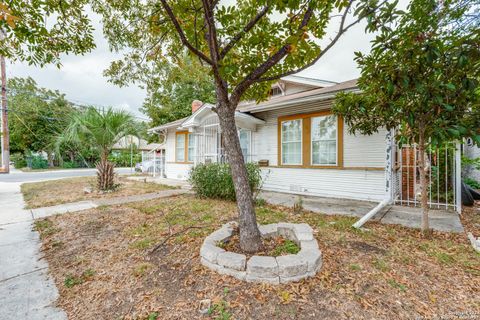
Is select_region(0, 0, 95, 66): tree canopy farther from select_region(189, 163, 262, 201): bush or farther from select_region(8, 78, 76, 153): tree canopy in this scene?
select_region(8, 78, 76, 153): tree canopy

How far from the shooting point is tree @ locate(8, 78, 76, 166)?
880 inches

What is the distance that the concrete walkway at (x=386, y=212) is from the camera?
3992 mm

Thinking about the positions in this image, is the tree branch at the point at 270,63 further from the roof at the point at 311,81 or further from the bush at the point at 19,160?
the bush at the point at 19,160

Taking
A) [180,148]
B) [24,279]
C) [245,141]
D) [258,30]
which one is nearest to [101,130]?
[180,148]

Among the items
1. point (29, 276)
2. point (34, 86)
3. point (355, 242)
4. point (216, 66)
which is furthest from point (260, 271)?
point (34, 86)

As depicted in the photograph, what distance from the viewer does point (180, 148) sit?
1184 cm

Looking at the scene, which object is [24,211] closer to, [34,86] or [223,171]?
[223,171]

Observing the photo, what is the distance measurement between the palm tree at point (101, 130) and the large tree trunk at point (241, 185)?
5922 millimetres

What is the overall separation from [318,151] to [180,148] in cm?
770

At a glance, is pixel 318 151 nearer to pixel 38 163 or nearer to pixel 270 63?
pixel 270 63

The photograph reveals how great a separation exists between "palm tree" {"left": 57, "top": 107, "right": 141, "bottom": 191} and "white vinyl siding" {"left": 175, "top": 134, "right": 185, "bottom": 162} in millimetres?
4117

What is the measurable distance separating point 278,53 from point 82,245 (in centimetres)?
396

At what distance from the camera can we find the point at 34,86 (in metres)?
26.1

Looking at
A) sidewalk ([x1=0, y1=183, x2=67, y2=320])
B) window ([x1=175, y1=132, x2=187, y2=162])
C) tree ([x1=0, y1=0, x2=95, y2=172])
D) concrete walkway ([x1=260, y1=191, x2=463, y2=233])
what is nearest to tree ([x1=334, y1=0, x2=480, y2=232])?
concrete walkway ([x1=260, y1=191, x2=463, y2=233])
